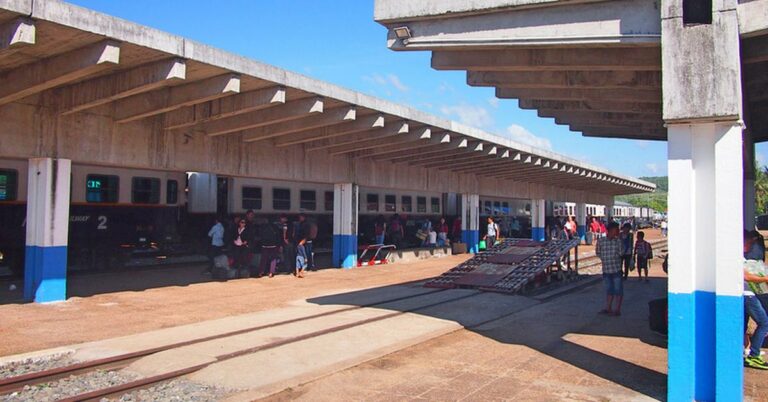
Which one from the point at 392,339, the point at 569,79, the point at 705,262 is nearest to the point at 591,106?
the point at 569,79

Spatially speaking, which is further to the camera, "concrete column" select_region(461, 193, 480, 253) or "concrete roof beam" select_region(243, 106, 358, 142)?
"concrete column" select_region(461, 193, 480, 253)

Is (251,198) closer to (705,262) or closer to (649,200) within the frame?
(705,262)

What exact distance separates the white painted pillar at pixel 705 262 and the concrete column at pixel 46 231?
11.0m

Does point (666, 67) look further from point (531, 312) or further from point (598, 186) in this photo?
point (598, 186)

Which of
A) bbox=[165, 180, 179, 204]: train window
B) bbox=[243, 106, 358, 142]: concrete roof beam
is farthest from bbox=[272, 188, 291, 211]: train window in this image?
bbox=[243, 106, 358, 142]: concrete roof beam

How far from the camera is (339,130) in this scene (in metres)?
16.0

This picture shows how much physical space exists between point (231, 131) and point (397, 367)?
888cm

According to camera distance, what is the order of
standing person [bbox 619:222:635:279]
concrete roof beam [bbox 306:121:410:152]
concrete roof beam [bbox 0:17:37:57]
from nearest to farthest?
concrete roof beam [bbox 0:17:37:57]
standing person [bbox 619:222:635:279]
concrete roof beam [bbox 306:121:410:152]

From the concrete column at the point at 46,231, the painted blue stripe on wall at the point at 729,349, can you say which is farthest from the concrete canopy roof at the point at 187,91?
the painted blue stripe on wall at the point at 729,349

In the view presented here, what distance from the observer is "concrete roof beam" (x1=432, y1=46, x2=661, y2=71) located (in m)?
7.24

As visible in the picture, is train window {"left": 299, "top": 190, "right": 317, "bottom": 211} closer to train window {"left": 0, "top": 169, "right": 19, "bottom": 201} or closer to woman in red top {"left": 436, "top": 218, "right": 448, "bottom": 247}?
woman in red top {"left": 436, "top": 218, "right": 448, "bottom": 247}

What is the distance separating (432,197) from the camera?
29.6m

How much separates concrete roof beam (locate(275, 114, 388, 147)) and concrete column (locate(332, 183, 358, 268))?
2.92m

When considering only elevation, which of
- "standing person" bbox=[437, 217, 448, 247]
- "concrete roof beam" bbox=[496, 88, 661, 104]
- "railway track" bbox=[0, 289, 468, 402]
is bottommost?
"railway track" bbox=[0, 289, 468, 402]
